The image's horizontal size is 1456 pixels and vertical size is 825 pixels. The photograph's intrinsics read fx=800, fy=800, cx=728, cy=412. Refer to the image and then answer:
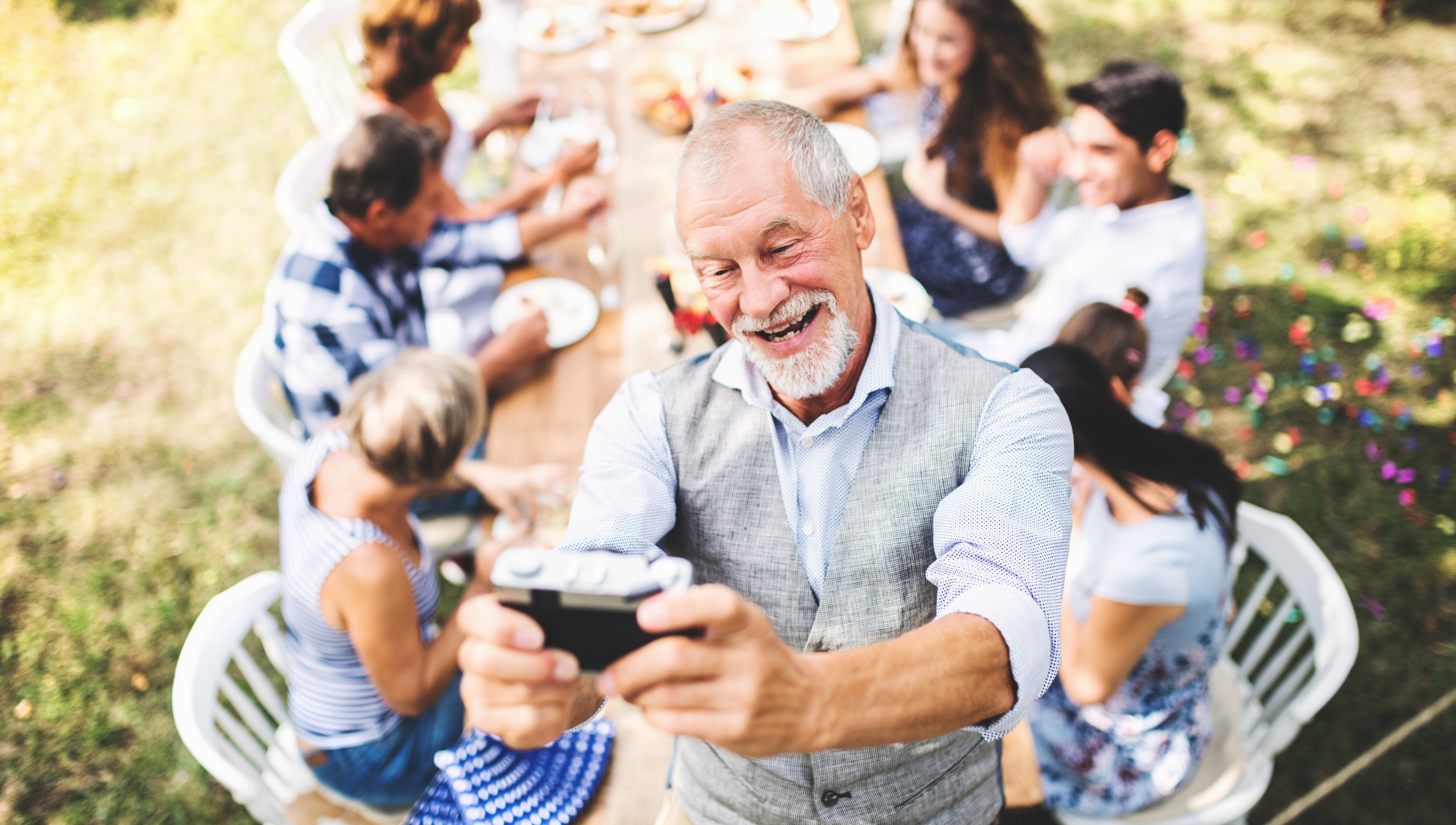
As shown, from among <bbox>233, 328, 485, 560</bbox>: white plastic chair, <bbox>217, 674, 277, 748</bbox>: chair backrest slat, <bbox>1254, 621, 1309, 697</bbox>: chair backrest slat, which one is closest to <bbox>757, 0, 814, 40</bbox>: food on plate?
<bbox>233, 328, 485, 560</bbox>: white plastic chair

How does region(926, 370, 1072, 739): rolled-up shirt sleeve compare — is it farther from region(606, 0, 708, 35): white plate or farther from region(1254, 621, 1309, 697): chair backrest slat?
region(606, 0, 708, 35): white plate

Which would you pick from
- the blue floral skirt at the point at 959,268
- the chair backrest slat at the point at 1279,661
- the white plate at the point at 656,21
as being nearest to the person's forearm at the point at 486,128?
the white plate at the point at 656,21

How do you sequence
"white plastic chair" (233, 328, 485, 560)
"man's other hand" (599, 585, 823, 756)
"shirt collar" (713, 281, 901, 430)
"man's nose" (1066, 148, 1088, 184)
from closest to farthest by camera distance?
"man's other hand" (599, 585, 823, 756) → "shirt collar" (713, 281, 901, 430) → "white plastic chair" (233, 328, 485, 560) → "man's nose" (1066, 148, 1088, 184)

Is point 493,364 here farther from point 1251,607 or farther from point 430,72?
point 1251,607

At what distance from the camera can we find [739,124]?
1.30 m

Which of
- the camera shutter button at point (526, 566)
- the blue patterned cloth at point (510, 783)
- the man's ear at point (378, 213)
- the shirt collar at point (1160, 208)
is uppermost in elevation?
the camera shutter button at point (526, 566)

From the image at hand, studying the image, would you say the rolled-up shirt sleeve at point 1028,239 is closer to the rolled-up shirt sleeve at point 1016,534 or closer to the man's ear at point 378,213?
the rolled-up shirt sleeve at point 1016,534

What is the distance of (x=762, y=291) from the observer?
4.43 feet

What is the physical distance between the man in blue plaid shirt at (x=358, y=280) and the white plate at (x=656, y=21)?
1.50m

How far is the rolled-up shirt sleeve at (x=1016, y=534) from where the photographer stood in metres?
1.05

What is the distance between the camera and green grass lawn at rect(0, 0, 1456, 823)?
306cm

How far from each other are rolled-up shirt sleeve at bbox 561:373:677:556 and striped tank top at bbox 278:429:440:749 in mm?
869

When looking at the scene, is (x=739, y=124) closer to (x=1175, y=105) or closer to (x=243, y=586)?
(x=243, y=586)

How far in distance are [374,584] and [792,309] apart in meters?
1.25
